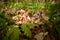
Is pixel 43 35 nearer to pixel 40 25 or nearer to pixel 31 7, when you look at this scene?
pixel 40 25

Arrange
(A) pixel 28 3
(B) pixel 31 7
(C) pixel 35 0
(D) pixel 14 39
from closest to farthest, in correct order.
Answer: (D) pixel 14 39 < (B) pixel 31 7 < (A) pixel 28 3 < (C) pixel 35 0

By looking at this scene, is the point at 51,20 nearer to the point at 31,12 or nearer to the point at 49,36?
the point at 49,36

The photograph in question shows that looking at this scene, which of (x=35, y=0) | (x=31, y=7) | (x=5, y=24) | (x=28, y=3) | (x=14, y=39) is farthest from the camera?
(x=35, y=0)

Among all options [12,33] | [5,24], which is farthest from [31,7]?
[12,33]

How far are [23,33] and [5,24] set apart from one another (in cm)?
24

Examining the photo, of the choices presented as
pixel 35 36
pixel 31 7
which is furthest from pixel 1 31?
pixel 31 7

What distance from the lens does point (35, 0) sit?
360cm

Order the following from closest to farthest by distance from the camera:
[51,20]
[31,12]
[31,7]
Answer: [51,20] < [31,12] < [31,7]

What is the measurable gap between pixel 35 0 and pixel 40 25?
1.54 metres

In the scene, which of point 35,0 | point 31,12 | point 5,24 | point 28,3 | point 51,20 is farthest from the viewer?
point 35,0

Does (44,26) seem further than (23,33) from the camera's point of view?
Yes

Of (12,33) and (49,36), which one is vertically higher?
(12,33)

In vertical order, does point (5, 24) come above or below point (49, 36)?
above

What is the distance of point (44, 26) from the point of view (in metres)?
2.07
